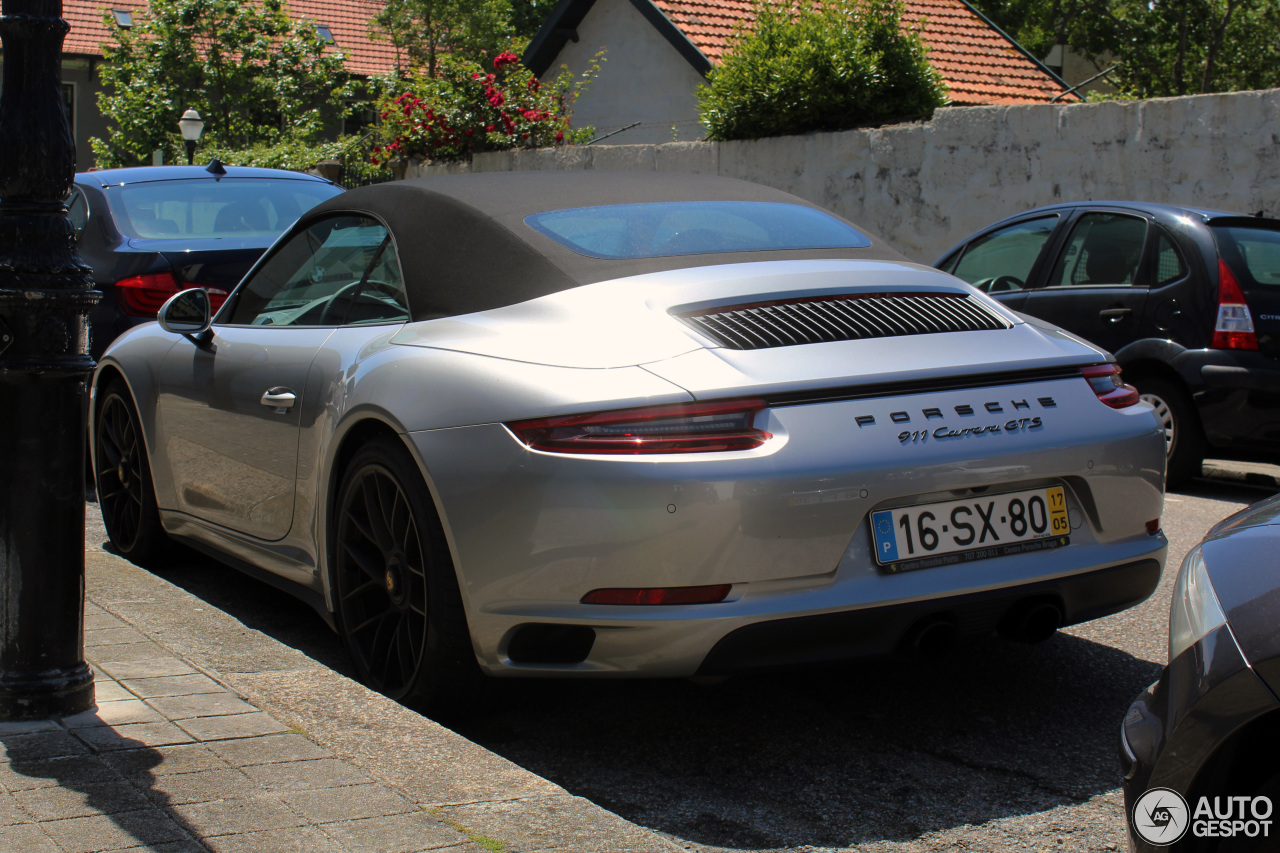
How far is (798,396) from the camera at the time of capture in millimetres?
3117

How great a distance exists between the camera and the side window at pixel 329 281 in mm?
4051

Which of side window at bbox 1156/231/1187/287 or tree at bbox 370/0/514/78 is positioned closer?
side window at bbox 1156/231/1187/287

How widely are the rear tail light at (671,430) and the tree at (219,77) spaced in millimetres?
28538

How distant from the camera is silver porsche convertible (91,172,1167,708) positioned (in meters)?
3.02

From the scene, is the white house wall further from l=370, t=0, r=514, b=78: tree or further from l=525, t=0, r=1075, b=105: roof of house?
l=370, t=0, r=514, b=78: tree

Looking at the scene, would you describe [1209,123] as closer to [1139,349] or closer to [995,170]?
[995,170]

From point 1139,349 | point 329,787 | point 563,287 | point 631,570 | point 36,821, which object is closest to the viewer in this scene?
point 36,821

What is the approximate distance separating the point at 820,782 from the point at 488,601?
0.89 meters

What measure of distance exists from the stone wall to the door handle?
27.2 feet

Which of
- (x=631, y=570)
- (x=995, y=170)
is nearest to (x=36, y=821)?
(x=631, y=570)

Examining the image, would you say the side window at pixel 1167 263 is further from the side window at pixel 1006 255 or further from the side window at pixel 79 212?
the side window at pixel 79 212

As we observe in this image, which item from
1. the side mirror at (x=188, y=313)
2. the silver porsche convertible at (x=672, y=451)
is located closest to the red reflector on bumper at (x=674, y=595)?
the silver porsche convertible at (x=672, y=451)

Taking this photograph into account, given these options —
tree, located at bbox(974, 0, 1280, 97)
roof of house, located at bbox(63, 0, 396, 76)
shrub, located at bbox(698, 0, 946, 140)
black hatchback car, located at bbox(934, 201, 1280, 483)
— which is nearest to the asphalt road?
black hatchback car, located at bbox(934, 201, 1280, 483)

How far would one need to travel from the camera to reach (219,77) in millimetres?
30844
